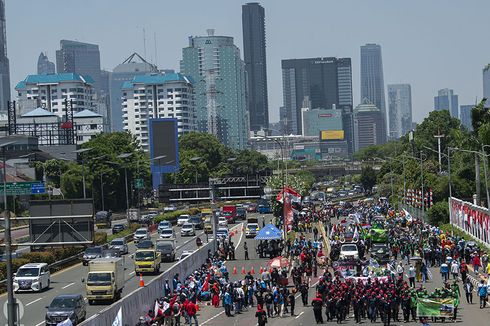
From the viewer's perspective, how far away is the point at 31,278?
4928 cm

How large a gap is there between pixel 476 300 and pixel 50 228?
59.7 feet

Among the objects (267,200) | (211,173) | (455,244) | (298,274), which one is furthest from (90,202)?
(211,173)

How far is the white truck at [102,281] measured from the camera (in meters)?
44.1

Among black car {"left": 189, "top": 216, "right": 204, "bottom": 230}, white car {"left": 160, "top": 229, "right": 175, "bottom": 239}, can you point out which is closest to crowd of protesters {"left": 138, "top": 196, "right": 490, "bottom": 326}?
white car {"left": 160, "top": 229, "right": 175, "bottom": 239}

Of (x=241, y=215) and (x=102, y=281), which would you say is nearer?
(x=102, y=281)

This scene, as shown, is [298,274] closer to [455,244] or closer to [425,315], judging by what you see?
[425,315]

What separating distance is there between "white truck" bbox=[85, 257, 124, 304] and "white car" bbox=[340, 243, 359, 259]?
1557 centimetres

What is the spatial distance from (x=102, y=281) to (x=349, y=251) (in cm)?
1730

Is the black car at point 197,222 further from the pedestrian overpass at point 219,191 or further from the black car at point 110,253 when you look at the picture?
the black car at point 110,253

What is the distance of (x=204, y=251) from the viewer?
60.7 m

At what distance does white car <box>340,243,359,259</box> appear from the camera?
2200 inches

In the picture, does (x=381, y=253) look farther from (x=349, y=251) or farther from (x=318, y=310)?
(x=318, y=310)

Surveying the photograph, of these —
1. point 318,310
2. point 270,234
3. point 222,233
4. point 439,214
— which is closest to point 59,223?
point 318,310

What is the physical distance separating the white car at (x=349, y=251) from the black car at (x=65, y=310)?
20.9 meters
